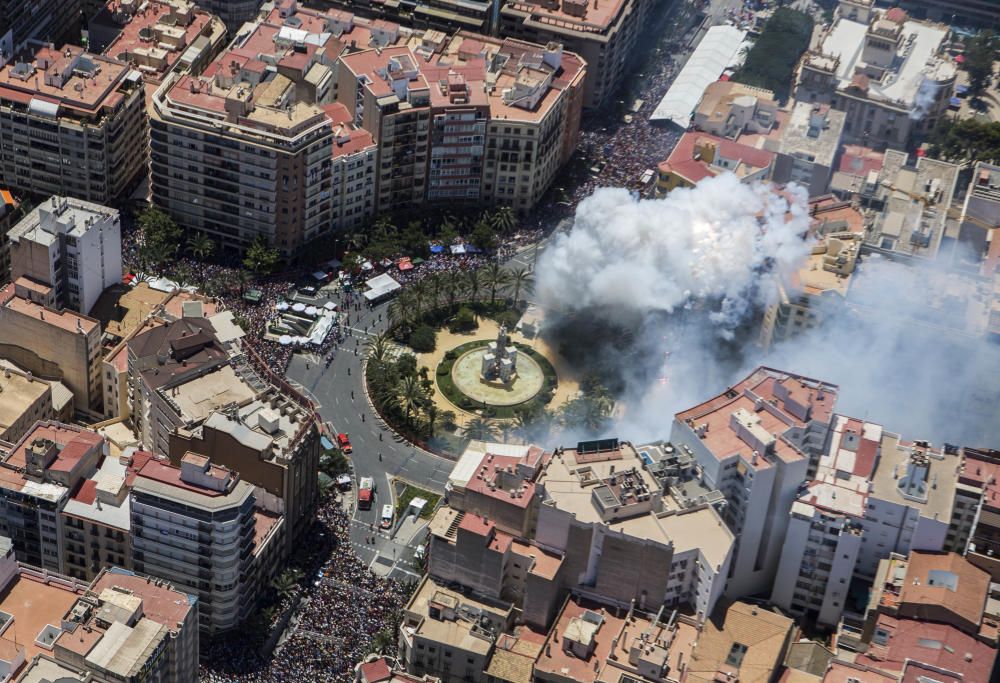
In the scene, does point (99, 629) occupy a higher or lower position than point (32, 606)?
higher

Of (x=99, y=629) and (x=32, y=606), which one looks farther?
(x=32, y=606)

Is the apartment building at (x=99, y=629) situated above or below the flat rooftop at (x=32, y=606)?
above

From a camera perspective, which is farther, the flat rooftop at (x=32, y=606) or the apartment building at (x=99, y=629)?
the flat rooftop at (x=32, y=606)

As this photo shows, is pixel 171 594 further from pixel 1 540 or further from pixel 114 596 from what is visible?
pixel 1 540

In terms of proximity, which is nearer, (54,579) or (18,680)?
(18,680)

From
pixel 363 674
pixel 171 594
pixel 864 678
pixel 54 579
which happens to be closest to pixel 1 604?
pixel 54 579

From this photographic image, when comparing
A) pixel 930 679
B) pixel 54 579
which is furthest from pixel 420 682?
pixel 930 679

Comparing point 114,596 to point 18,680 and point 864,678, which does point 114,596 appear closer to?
point 18,680
